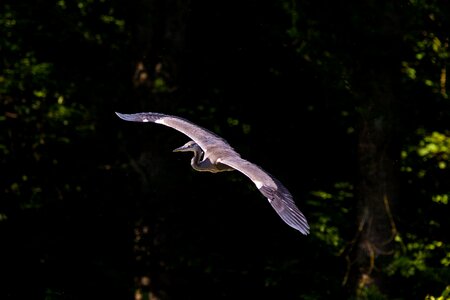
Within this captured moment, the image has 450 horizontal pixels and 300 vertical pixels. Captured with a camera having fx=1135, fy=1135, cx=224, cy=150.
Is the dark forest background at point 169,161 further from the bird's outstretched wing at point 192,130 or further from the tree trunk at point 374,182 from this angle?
the bird's outstretched wing at point 192,130

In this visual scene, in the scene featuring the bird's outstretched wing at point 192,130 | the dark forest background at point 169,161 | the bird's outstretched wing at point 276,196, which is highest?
the bird's outstretched wing at point 276,196

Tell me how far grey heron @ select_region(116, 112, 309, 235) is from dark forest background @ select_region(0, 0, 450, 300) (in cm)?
367

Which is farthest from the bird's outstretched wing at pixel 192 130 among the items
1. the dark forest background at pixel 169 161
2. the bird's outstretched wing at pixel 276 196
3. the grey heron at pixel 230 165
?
the dark forest background at pixel 169 161

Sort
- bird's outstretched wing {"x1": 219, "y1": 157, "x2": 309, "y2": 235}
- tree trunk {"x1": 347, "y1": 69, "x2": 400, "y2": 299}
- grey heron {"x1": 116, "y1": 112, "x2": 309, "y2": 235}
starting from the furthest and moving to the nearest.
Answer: tree trunk {"x1": 347, "y1": 69, "x2": 400, "y2": 299} < grey heron {"x1": 116, "y1": 112, "x2": 309, "y2": 235} < bird's outstretched wing {"x1": 219, "y1": 157, "x2": 309, "y2": 235}

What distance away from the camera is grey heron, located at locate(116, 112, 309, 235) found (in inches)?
286

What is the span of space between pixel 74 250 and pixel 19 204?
2.94 feet

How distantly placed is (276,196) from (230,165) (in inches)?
23.1

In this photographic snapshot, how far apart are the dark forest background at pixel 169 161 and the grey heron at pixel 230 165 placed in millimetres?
3675

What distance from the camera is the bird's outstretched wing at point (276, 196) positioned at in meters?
7.12

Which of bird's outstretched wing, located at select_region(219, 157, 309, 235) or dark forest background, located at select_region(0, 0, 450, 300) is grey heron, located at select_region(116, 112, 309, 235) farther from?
dark forest background, located at select_region(0, 0, 450, 300)

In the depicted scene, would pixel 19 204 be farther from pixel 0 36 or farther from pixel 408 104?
pixel 408 104

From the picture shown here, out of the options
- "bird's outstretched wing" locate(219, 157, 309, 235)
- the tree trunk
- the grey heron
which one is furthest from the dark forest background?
"bird's outstretched wing" locate(219, 157, 309, 235)

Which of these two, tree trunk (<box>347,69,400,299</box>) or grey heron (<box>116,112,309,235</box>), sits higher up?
grey heron (<box>116,112,309,235</box>)

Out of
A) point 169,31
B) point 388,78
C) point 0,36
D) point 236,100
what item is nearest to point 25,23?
point 0,36
